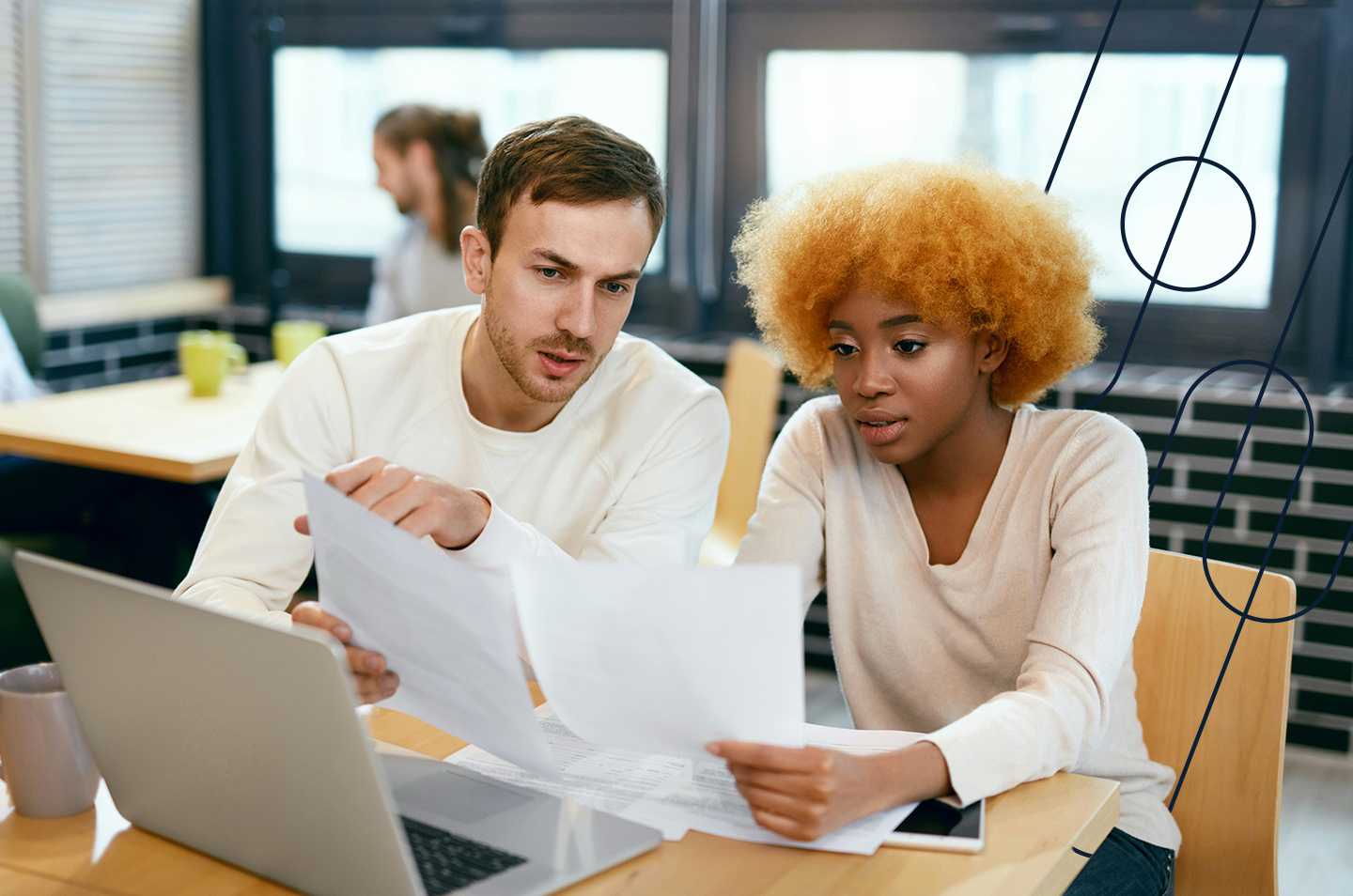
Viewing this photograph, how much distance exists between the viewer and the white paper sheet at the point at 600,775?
45.5 inches

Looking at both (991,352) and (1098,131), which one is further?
(1098,131)

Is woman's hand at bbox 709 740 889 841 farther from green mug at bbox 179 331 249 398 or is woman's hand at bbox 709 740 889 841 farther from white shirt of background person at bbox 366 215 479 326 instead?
white shirt of background person at bbox 366 215 479 326

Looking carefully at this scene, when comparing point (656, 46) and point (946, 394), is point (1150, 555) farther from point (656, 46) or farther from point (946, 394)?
point (656, 46)

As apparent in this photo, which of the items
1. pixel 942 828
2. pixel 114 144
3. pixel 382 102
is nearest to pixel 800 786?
pixel 942 828

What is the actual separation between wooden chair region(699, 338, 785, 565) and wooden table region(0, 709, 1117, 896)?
187 cm

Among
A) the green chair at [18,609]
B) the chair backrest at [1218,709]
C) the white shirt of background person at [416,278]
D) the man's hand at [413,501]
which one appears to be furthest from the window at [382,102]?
the man's hand at [413,501]

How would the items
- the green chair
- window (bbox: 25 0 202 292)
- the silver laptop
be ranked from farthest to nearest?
window (bbox: 25 0 202 292) → the green chair → the silver laptop

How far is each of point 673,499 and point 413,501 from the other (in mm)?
503

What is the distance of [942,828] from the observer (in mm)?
1145

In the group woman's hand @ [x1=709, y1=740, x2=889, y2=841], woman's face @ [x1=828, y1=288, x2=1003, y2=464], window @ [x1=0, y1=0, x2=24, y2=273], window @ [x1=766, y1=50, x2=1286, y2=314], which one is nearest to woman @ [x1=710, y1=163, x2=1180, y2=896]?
woman's face @ [x1=828, y1=288, x2=1003, y2=464]

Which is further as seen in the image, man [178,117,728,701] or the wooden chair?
the wooden chair

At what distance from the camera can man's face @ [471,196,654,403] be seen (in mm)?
1592

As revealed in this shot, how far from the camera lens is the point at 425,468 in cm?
169

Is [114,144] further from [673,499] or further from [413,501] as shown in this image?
[413,501]
